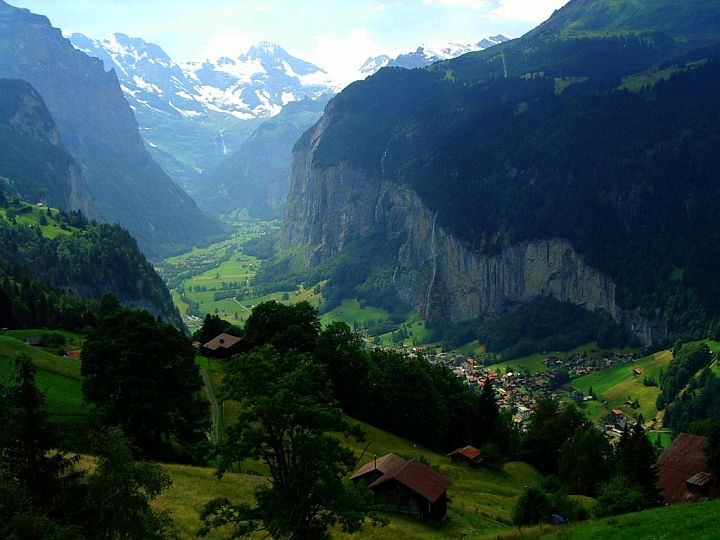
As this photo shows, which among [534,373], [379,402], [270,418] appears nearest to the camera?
[270,418]

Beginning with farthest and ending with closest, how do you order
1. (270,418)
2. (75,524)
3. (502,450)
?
(502,450) → (270,418) → (75,524)

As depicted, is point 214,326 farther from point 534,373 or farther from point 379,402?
point 534,373

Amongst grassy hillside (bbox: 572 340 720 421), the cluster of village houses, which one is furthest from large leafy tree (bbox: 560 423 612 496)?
grassy hillside (bbox: 572 340 720 421)

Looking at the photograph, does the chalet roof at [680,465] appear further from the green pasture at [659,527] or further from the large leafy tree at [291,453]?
the large leafy tree at [291,453]

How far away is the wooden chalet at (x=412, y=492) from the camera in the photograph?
45938 mm

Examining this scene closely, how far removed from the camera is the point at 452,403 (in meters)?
89.8

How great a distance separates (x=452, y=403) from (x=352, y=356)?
16597mm

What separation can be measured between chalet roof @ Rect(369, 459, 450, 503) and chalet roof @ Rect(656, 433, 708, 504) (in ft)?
87.9

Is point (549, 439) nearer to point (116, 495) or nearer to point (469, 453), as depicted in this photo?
point (469, 453)

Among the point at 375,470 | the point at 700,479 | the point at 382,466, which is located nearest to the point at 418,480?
the point at 382,466

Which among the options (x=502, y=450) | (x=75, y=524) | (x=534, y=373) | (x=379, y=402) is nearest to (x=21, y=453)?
(x=75, y=524)

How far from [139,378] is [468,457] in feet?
129

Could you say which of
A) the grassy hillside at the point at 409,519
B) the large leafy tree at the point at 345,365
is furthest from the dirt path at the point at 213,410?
the large leafy tree at the point at 345,365

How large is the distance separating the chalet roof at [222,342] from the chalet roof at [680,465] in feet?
166
